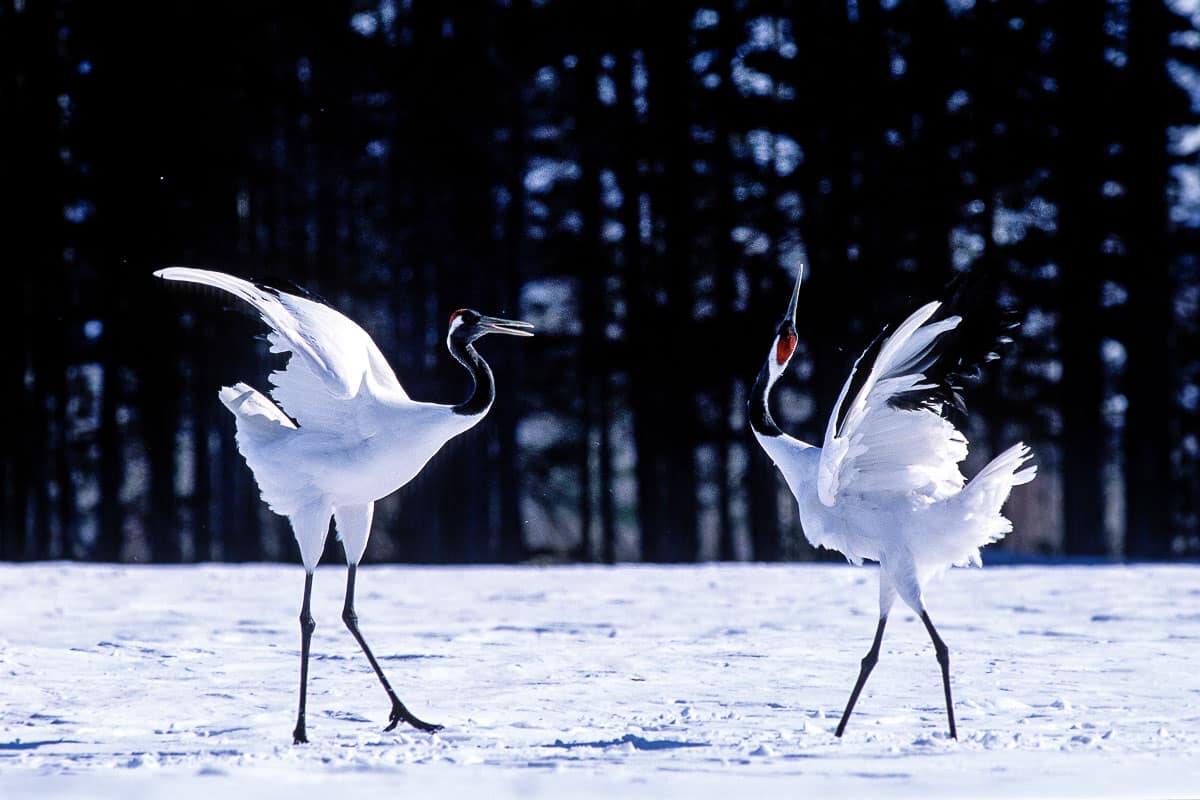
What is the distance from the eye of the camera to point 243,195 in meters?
19.1

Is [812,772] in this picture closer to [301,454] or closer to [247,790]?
[247,790]

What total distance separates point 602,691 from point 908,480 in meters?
1.83

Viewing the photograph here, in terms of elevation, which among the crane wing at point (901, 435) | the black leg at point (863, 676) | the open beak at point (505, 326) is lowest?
the black leg at point (863, 676)

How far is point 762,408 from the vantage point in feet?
19.9

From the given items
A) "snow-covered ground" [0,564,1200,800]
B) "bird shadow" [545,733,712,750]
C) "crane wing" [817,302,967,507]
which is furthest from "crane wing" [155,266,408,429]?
"crane wing" [817,302,967,507]

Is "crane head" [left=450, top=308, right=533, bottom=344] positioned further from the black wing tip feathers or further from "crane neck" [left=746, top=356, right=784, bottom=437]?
the black wing tip feathers

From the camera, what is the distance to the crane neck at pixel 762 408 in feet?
19.8

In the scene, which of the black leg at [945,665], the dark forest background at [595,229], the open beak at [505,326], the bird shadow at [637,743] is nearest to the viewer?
the bird shadow at [637,743]

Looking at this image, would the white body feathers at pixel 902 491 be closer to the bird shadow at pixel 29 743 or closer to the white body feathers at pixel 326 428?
the white body feathers at pixel 326 428

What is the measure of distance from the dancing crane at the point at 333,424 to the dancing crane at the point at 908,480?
4.93 feet

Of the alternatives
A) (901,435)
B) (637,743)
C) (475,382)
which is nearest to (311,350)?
(475,382)

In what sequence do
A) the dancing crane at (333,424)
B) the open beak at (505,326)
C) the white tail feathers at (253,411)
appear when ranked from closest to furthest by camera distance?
the dancing crane at (333,424) → the open beak at (505,326) → the white tail feathers at (253,411)

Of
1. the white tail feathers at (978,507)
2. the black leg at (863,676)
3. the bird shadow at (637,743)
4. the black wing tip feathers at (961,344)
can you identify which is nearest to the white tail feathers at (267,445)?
the bird shadow at (637,743)

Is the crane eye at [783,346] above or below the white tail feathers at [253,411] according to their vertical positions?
above
